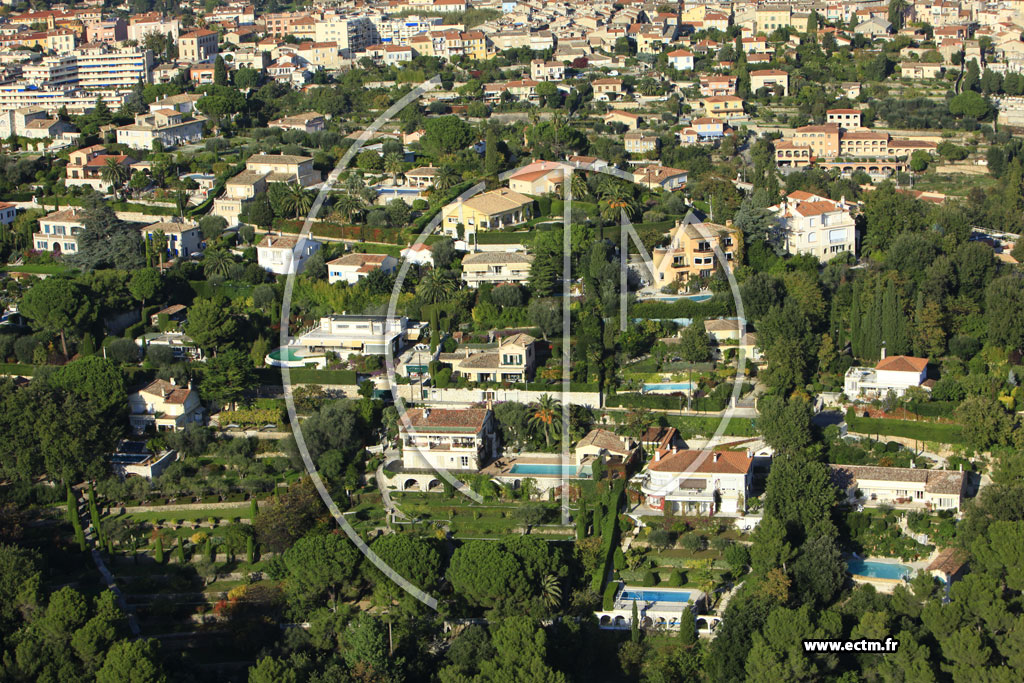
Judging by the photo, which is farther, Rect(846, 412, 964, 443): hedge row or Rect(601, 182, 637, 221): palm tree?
Rect(601, 182, 637, 221): palm tree

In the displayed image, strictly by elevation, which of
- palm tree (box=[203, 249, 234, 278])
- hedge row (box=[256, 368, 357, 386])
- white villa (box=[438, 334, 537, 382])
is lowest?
hedge row (box=[256, 368, 357, 386])

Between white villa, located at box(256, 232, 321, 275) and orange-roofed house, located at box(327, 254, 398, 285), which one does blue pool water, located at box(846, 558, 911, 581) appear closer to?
orange-roofed house, located at box(327, 254, 398, 285)

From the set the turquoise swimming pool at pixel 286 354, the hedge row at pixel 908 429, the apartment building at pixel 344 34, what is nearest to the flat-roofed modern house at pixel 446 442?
the turquoise swimming pool at pixel 286 354

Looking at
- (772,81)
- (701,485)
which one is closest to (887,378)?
(701,485)

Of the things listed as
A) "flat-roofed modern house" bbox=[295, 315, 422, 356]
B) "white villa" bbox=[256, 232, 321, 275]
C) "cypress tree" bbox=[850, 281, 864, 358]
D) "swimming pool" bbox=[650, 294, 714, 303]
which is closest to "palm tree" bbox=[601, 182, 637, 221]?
"swimming pool" bbox=[650, 294, 714, 303]

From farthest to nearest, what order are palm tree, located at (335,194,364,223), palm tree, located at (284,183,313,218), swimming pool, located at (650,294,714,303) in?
palm tree, located at (284,183,313,218) → palm tree, located at (335,194,364,223) → swimming pool, located at (650,294,714,303)

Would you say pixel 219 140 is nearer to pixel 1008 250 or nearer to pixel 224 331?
pixel 224 331

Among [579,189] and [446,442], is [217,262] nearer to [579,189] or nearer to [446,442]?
[579,189]

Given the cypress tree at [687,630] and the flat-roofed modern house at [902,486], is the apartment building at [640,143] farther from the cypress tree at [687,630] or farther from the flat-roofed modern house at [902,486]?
the cypress tree at [687,630]
